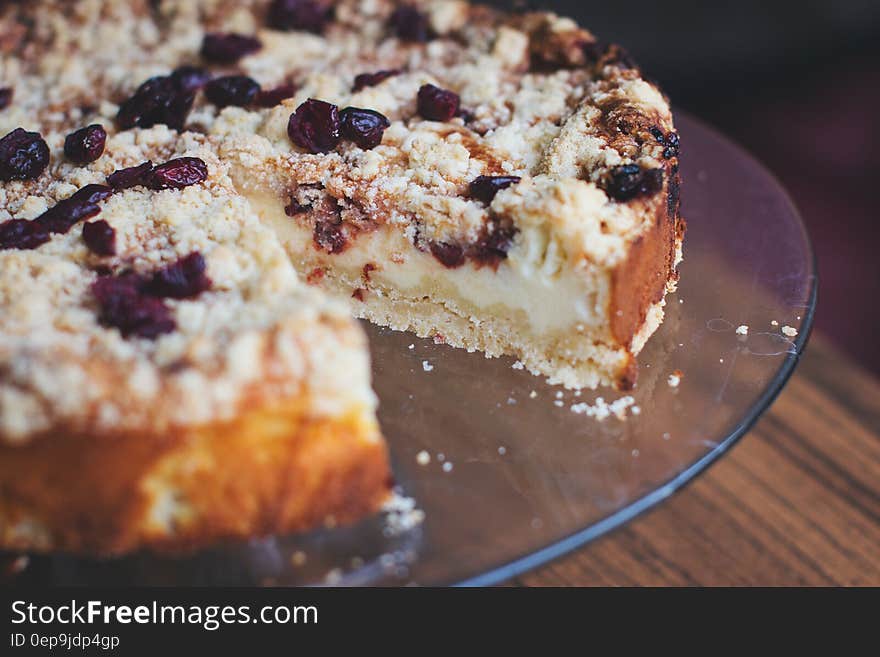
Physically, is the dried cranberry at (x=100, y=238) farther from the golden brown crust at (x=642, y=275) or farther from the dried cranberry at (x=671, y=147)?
the dried cranberry at (x=671, y=147)

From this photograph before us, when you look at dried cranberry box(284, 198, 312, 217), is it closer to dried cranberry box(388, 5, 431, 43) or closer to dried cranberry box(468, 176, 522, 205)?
dried cranberry box(468, 176, 522, 205)

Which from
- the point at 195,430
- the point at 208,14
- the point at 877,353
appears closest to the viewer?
the point at 195,430

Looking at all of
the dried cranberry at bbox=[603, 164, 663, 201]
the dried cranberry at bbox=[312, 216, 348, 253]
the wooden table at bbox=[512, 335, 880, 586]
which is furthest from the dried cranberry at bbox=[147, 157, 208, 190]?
the wooden table at bbox=[512, 335, 880, 586]

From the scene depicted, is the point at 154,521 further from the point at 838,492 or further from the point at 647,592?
the point at 838,492

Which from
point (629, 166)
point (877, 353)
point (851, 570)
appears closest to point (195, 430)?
point (629, 166)

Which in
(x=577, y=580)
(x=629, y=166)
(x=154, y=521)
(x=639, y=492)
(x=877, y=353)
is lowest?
(x=877, y=353)

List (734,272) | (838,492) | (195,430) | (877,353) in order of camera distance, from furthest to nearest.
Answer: (877,353) → (838,492) → (734,272) → (195,430)

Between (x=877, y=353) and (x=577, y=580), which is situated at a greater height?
(x=577, y=580)

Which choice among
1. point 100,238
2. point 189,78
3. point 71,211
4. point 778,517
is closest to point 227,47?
point 189,78
